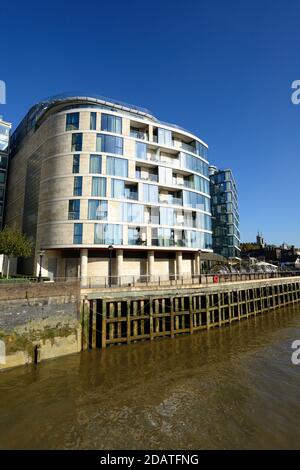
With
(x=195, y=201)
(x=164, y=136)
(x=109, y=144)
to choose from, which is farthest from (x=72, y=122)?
(x=195, y=201)

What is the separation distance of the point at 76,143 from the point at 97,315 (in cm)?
2000

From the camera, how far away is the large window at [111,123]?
30312 mm

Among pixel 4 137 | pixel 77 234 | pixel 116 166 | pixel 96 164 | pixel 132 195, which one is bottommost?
pixel 77 234

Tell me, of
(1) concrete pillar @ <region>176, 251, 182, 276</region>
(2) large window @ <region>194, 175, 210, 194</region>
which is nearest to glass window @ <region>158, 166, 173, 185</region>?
(2) large window @ <region>194, 175, 210, 194</region>

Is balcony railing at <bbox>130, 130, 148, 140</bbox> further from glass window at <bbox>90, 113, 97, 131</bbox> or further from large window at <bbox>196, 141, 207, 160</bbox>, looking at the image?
large window at <bbox>196, 141, 207, 160</bbox>

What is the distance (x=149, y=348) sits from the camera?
671 inches

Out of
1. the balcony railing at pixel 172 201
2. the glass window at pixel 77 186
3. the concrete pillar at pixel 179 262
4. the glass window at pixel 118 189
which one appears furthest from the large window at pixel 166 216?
the glass window at pixel 77 186

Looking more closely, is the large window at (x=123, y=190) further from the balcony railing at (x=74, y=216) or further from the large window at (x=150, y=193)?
the balcony railing at (x=74, y=216)

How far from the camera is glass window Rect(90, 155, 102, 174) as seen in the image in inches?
1148

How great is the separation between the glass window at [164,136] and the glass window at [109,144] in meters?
5.80

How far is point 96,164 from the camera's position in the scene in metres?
29.3

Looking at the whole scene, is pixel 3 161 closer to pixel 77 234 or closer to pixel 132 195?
pixel 77 234

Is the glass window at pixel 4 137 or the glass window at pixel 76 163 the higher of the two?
the glass window at pixel 4 137

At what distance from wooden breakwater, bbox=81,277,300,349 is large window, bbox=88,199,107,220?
1167cm
